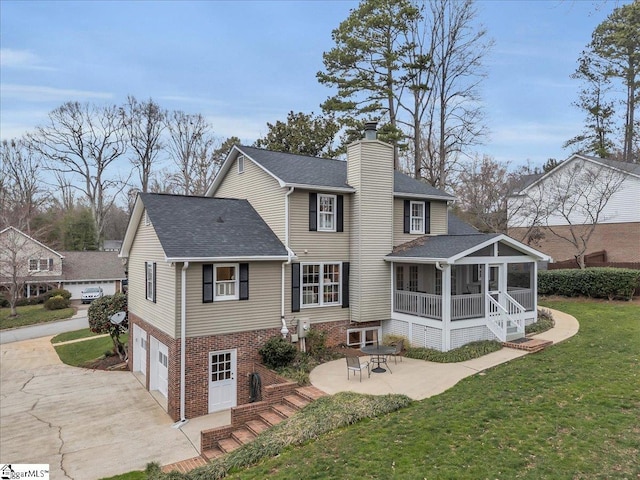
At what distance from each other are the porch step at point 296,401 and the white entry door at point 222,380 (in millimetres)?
2730

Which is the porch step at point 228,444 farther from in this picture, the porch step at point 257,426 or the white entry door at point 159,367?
the white entry door at point 159,367

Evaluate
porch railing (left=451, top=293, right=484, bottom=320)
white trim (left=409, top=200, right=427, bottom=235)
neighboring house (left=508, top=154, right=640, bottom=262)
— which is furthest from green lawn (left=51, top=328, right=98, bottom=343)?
neighboring house (left=508, top=154, right=640, bottom=262)

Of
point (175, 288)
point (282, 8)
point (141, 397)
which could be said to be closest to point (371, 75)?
point (282, 8)

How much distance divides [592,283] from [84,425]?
23.9 meters

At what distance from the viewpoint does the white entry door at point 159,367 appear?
13.6m

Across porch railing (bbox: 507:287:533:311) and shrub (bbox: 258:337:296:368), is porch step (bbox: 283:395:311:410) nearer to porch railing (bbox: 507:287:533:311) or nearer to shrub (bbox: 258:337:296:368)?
shrub (bbox: 258:337:296:368)

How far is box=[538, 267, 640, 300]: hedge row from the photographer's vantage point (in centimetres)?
2072

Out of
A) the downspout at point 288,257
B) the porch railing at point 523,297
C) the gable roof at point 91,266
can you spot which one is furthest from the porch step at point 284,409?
the gable roof at point 91,266

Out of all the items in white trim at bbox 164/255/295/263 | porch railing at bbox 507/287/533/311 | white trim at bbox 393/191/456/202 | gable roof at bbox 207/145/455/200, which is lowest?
porch railing at bbox 507/287/533/311

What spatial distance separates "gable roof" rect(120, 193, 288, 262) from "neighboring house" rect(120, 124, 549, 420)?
2.5 inches

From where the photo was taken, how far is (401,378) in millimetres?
12000

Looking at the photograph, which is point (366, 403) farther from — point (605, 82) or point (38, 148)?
point (38, 148)

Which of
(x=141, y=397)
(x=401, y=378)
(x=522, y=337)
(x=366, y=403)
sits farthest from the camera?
(x=522, y=337)

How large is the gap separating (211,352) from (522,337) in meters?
11.4
